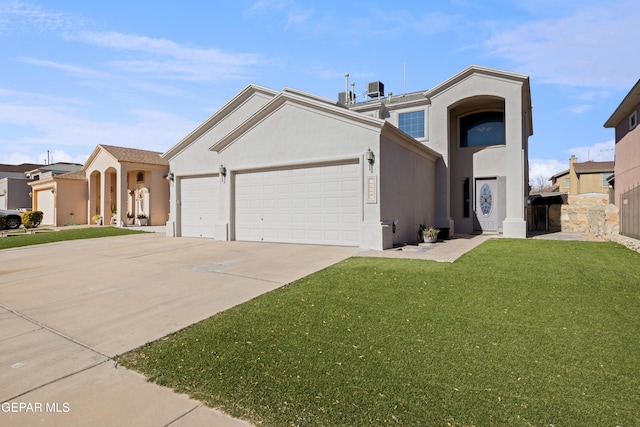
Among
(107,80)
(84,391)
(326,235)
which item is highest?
(107,80)

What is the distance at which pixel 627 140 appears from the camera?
15.1 m

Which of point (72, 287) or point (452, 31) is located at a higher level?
point (452, 31)

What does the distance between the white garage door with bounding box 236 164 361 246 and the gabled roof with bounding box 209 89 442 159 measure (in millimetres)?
1475

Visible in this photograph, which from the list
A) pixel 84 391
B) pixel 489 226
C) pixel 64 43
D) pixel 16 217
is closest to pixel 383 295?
pixel 84 391

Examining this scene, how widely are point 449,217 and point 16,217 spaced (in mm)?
28723

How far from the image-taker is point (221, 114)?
17203 millimetres

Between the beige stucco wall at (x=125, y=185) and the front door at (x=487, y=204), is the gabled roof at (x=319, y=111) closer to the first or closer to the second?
the front door at (x=487, y=204)

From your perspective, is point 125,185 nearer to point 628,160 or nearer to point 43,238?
point 43,238

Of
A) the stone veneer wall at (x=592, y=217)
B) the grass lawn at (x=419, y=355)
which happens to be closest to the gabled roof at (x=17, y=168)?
the grass lawn at (x=419, y=355)

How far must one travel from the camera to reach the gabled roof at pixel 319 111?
10750mm

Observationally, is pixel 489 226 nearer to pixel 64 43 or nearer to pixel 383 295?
pixel 383 295

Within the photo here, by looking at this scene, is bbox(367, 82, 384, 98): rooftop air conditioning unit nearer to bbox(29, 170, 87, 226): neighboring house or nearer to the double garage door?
the double garage door

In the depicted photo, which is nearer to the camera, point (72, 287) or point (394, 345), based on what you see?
point (394, 345)

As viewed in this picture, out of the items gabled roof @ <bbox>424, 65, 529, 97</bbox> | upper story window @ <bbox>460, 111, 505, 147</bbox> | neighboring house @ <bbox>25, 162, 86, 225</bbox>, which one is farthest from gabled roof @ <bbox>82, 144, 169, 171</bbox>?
upper story window @ <bbox>460, 111, 505, 147</bbox>
